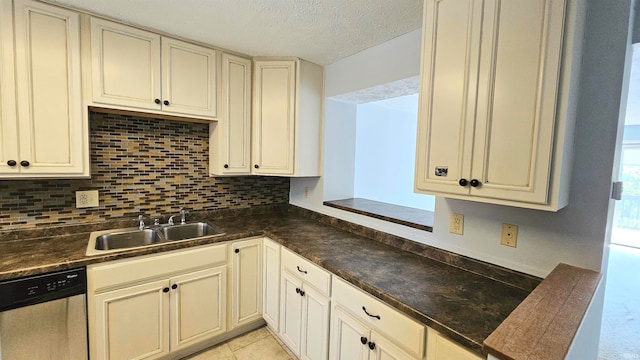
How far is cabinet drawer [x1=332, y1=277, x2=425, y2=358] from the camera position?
1.07m

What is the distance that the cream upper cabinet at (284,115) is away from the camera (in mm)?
2240

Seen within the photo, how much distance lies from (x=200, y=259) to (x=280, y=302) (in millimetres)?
637

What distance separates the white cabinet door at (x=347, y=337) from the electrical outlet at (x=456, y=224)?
0.71 metres

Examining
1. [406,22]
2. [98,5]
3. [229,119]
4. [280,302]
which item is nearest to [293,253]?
[280,302]

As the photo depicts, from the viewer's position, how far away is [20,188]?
169 cm

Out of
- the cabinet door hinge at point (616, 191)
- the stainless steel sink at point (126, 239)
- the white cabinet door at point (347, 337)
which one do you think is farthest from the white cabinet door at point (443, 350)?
the stainless steel sink at point (126, 239)

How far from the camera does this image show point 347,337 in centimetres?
140

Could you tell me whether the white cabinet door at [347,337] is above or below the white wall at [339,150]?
below

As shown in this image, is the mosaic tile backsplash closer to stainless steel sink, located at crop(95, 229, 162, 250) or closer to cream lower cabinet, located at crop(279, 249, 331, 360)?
stainless steel sink, located at crop(95, 229, 162, 250)

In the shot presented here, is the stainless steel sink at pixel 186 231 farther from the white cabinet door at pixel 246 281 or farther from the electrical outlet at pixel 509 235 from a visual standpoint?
the electrical outlet at pixel 509 235

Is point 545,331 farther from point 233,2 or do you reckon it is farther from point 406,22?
point 233,2

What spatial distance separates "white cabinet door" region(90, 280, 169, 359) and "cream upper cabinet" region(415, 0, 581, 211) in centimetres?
172

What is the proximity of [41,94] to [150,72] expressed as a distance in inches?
22.8

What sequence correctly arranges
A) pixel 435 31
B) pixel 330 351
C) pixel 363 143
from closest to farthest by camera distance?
pixel 435 31
pixel 330 351
pixel 363 143
